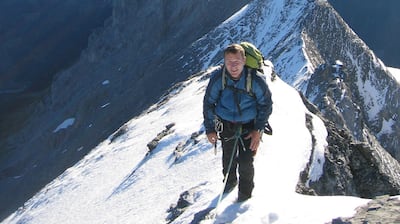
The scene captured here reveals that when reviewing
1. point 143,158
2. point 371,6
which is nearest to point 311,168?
point 143,158

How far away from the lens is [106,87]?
56.4 m

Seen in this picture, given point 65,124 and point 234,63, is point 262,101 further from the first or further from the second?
point 65,124

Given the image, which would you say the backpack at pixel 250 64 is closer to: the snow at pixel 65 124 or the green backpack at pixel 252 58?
the green backpack at pixel 252 58

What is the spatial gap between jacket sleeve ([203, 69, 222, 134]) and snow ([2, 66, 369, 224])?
1.52 meters

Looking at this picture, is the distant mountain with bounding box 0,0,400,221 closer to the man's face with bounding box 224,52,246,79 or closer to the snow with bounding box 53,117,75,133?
the snow with bounding box 53,117,75,133

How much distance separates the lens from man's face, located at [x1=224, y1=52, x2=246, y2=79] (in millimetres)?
8422

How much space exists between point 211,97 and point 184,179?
448 cm

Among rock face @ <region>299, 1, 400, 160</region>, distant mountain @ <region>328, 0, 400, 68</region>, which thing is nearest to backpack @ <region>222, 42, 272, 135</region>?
rock face @ <region>299, 1, 400, 160</region>

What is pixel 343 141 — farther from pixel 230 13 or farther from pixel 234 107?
pixel 230 13

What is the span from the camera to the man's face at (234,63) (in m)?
8.42

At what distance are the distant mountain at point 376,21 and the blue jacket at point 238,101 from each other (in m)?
89.8

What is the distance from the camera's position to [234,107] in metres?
9.05

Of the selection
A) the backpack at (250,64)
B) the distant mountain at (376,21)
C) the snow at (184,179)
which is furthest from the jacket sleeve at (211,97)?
the distant mountain at (376,21)

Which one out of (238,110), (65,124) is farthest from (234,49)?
(65,124)
